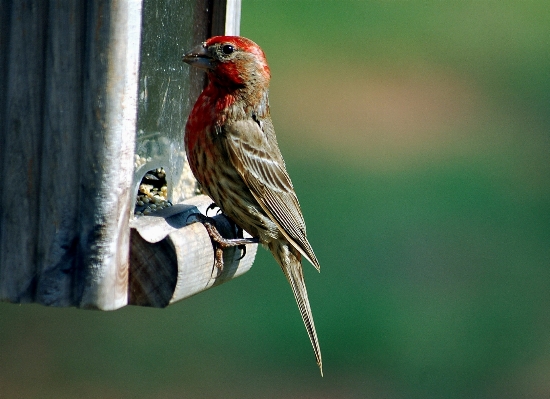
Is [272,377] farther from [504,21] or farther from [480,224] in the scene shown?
[504,21]

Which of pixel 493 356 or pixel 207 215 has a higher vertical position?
pixel 207 215

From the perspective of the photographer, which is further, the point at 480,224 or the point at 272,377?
the point at 480,224

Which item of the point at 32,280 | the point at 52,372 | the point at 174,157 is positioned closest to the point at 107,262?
the point at 32,280

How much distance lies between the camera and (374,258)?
10.3m

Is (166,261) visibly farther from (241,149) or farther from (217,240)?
(241,149)

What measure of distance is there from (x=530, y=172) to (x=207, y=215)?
910 centimetres

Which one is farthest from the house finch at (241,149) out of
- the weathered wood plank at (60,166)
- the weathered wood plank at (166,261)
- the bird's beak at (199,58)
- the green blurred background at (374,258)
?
the green blurred background at (374,258)

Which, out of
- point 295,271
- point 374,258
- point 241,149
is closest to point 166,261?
point 241,149

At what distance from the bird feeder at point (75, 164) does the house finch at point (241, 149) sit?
72cm

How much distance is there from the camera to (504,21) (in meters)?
16.8

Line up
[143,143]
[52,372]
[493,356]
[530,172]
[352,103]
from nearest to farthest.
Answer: [143,143]
[52,372]
[493,356]
[530,172]
[352,103]

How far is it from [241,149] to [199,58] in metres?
0.40

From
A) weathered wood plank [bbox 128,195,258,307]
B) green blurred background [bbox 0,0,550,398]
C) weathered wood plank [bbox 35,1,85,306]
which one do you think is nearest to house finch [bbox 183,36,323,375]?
weathered wood plank [bbox 128,195,258,307]

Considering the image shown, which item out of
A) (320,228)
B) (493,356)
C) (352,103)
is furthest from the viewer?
(352,103)
